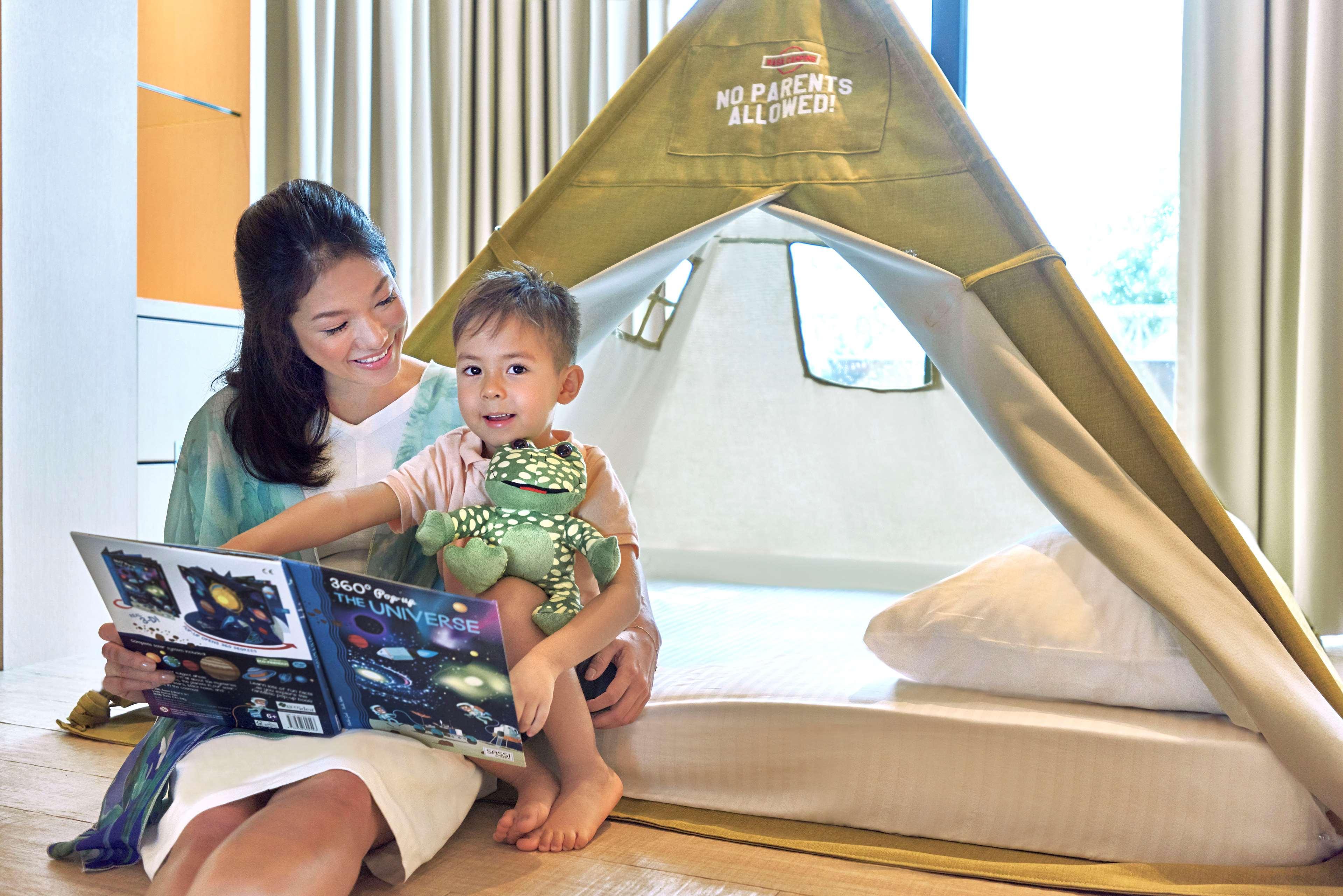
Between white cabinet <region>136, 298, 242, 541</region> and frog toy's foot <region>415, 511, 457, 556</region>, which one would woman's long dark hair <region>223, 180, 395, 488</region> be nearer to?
frog toy's foot <region>415, 511, 457, 556</region>

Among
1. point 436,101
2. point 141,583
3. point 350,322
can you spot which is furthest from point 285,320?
point 436,101

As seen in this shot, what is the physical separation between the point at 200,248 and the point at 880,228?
1858 millimetres

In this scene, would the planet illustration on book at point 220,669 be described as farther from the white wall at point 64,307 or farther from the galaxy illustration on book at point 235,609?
the white wall at point 64,307

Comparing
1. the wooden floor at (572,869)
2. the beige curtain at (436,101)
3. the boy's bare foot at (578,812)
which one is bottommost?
the wooden floor at (572,869)

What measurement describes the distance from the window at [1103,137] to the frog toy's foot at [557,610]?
69.0 inches

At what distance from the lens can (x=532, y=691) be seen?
106 centimetres

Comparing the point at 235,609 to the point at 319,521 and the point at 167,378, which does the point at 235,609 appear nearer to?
the point at 319,521

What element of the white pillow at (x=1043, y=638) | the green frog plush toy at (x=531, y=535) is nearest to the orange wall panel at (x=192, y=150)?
the green frog plush toy at (x=531, y=535)

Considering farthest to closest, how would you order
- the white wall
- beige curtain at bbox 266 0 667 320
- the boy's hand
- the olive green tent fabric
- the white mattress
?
beige curtain at bbox 266 0 667 320, the white wall, the olive green tent fabric, the white mattress, the boy's hand

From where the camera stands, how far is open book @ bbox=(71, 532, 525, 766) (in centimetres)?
96

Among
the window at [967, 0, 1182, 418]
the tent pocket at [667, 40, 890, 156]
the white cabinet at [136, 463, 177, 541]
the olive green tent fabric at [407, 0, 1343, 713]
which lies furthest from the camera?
the window at [967, 0, 1182, 418]

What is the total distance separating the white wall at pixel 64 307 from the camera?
2006mm

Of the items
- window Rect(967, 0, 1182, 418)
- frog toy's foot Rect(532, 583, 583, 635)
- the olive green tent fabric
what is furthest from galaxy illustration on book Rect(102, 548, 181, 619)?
window Rect(967, 0, 1182, 418)

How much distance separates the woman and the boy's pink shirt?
3.0 inches
